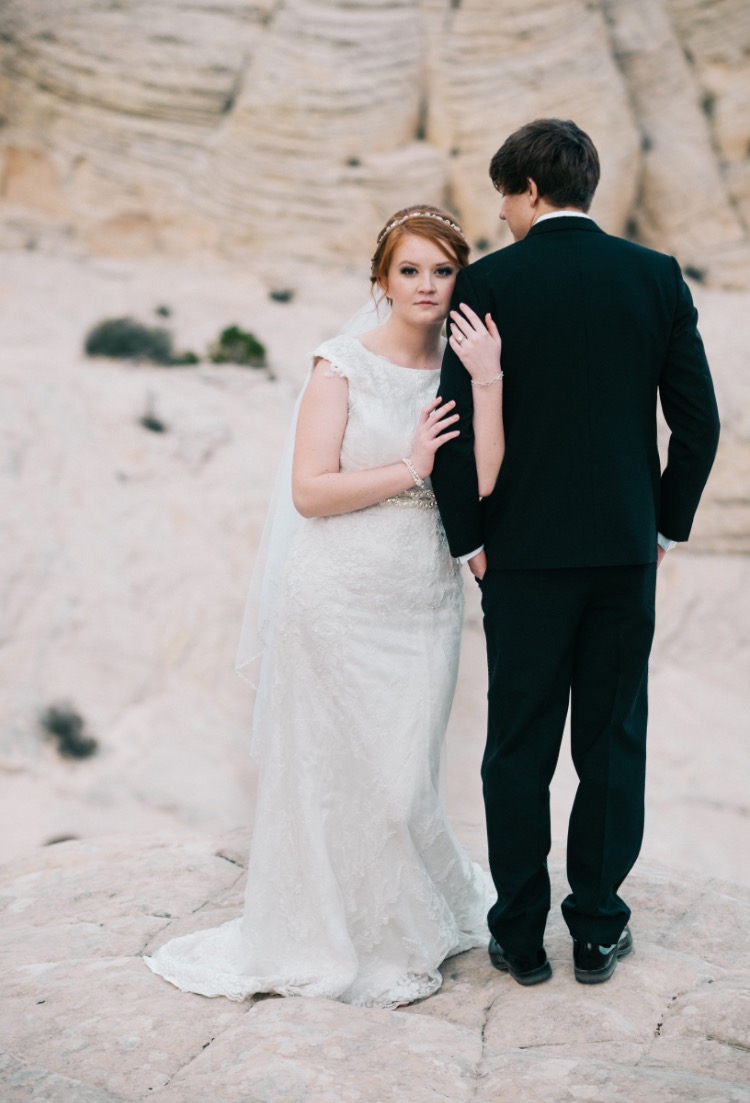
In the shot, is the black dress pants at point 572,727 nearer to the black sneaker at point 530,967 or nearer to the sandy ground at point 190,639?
the black sneaker at point 530,967

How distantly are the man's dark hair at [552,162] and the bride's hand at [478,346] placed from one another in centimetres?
34

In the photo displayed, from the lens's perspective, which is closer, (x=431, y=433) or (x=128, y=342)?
(x=431, y=433)

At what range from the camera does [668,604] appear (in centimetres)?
1341

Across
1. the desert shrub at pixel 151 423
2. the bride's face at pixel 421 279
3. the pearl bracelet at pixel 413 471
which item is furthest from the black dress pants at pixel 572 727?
the desert shrub at pixel 151 423

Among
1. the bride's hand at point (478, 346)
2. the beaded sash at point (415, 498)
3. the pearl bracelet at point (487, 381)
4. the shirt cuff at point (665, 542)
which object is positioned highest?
the bride's hand at point (478, 346)

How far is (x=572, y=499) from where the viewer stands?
2.43m

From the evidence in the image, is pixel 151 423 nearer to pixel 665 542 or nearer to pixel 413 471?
pixel 413 471

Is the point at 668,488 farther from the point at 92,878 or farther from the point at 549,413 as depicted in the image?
the point at 92,878

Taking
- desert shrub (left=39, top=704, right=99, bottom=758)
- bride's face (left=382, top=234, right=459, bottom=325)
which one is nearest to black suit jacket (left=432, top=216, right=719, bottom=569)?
bride's face (left=382, top=234, right=459, bottom=325)

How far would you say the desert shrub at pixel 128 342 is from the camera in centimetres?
1448

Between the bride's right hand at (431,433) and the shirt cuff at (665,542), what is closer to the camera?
the bride's right hand at (431,433)

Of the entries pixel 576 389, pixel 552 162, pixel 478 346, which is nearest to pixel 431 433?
pixel 478 346

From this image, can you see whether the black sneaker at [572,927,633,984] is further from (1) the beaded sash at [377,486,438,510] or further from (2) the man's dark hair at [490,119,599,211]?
(2) the man's dark hair at [490,119,599,211]

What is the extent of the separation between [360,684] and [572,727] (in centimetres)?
57
